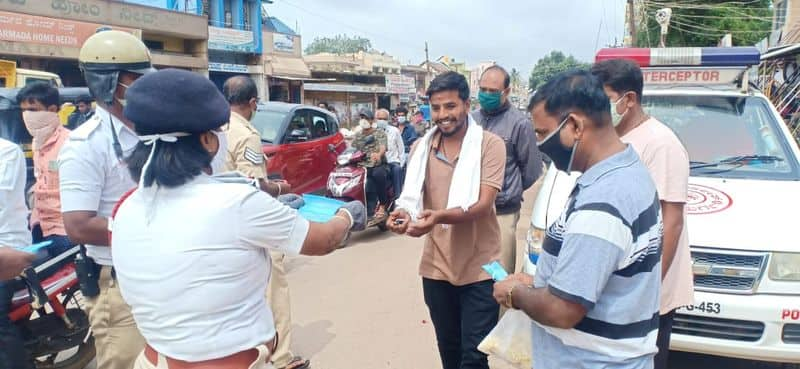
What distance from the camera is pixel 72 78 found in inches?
764

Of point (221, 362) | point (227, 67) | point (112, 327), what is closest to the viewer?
point (221, 362)

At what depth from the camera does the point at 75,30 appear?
18391 mm

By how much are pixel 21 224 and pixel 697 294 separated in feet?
11.7

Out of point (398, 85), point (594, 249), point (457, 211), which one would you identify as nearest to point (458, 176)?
point (457, 211)

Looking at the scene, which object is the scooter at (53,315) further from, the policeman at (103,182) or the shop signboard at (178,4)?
the shop signboard at (178,4)

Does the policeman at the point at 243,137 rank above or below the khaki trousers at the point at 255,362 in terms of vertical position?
above

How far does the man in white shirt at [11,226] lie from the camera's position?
2.54m

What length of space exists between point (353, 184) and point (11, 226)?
4731mm

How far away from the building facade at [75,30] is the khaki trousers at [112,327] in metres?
17.8

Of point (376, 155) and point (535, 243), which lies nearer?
point (535, 243)

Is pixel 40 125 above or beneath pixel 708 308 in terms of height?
above

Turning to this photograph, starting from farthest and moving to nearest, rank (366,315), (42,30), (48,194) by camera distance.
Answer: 1. (42,30)
2. (366,315)
3. (48,194)

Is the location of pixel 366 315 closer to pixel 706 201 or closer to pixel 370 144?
pixel 706 201

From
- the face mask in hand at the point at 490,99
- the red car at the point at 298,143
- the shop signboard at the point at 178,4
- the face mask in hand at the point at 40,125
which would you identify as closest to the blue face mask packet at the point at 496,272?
the face mask in hand at the point at 490,99
